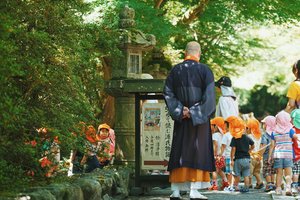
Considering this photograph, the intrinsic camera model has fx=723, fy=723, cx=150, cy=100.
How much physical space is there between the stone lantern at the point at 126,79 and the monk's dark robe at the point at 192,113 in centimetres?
279

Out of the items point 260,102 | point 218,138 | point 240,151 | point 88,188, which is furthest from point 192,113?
point 260,102

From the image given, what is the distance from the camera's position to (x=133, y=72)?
42.4ft

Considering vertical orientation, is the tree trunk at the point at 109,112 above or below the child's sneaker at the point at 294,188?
above

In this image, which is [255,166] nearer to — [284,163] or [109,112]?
[284,163]

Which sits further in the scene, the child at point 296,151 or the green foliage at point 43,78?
the child at point 296,151

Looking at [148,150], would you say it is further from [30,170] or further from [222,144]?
[30,170]

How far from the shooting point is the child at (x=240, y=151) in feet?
41.3

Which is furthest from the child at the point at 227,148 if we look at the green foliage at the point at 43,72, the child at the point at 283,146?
the green foliage at the point at 43,72

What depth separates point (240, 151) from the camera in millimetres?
12664

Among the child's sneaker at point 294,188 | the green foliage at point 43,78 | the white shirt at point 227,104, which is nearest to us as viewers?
the green foliage at point 43,78

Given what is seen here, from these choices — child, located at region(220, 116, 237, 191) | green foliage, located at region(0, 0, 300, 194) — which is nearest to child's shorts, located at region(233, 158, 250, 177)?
child, located at region(220, 116, 237, 191)

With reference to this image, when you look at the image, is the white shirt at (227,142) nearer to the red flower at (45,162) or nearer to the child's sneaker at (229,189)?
the child's sneaker at (229,189)

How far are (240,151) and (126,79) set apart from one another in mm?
2401

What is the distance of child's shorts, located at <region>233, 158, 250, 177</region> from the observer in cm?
1255
